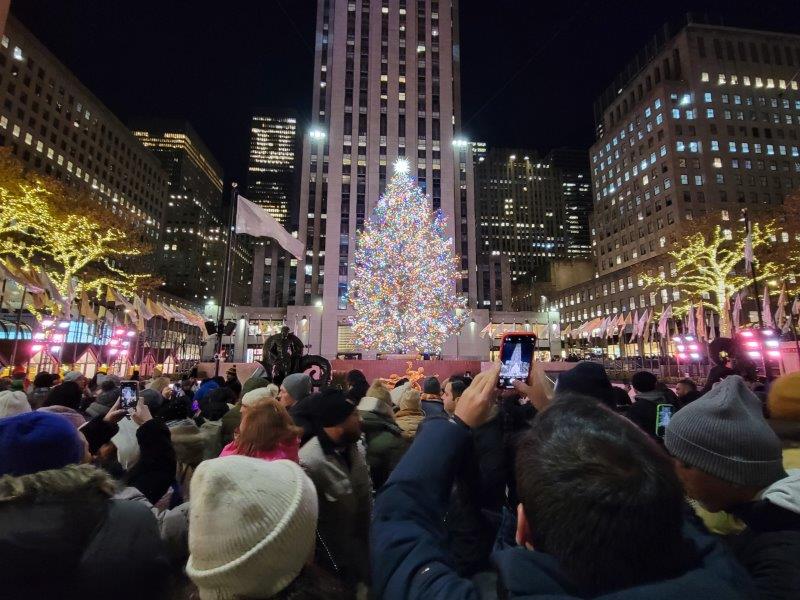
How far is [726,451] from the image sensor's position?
5.75 feet

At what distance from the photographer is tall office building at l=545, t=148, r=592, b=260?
512 feet

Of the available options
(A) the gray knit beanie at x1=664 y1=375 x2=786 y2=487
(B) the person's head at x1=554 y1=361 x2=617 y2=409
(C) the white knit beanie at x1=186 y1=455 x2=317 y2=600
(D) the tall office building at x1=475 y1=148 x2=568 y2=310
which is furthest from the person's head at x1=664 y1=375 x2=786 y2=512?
(D) the tall office building at x1=475 y1=148 x2=568 y2=310

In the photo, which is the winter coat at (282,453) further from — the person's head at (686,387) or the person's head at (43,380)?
the person's head at (43,380)

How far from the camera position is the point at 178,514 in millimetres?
2617

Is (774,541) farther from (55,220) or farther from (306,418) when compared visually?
(55,220)

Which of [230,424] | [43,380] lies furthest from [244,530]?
[43,380]

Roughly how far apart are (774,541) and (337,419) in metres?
2.37

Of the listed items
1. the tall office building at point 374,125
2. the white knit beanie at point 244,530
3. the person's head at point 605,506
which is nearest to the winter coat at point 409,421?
the white knit beanie at point 244,530

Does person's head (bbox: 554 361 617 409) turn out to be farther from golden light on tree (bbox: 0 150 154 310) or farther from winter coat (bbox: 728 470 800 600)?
golden light on tree (bbox: 0 150 154 310)

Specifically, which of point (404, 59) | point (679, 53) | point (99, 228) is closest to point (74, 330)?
point (99, 228)

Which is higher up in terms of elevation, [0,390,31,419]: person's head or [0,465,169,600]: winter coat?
[0,390,31,419]: person's head

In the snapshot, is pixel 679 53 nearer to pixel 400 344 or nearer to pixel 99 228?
pixel 400 344

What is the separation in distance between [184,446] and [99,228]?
2882 cm

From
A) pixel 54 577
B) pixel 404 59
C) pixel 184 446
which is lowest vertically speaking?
pixel 184 446
